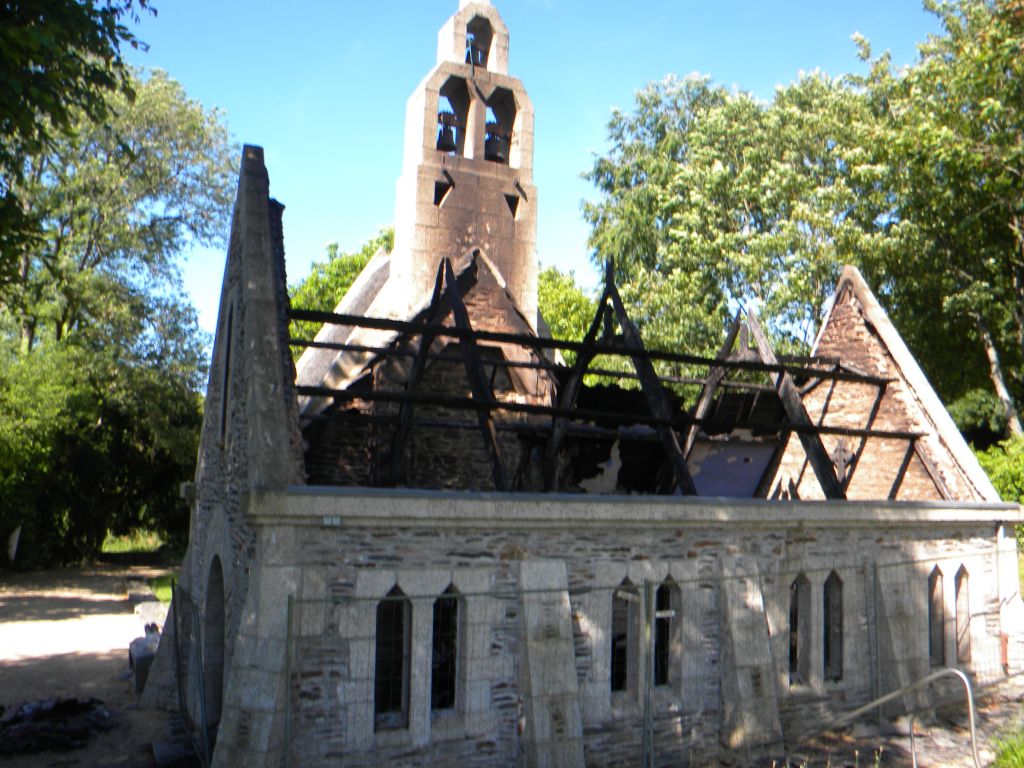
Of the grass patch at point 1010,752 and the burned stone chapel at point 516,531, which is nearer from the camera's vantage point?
the burned stone chapel at point 516,531

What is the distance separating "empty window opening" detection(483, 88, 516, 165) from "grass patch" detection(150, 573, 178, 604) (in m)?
12.7

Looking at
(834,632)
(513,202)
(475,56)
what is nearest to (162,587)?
(513,202)

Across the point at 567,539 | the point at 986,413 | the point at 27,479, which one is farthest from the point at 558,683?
the point at 986,413

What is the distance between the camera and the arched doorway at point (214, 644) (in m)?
9.92

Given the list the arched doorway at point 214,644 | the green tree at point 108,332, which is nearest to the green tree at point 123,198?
the green tree at point 108,332

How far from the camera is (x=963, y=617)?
507 inches

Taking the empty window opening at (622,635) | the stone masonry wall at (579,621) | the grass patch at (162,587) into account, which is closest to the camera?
the stone masonry wall at (579,621)

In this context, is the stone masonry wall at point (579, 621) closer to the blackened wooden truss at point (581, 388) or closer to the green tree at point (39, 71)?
the blackened wooden truss at point (581, 388)

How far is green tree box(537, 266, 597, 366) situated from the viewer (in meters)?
35.2

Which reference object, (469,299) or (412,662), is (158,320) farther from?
(412,662)

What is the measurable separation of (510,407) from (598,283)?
25.7m

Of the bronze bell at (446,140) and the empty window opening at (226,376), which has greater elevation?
the bronze bell at (446,140)

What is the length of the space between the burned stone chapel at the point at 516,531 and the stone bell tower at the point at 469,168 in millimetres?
54

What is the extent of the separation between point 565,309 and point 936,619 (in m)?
24.5
